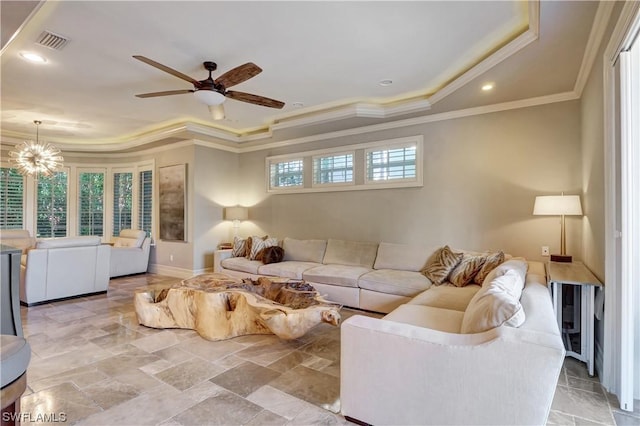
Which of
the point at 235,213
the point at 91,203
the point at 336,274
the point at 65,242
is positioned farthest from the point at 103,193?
the point at 336,274

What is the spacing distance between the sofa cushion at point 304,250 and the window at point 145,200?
3511 millimetres

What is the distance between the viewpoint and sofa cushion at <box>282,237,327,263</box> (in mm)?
5117

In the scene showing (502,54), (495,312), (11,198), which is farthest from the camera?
(11,198)

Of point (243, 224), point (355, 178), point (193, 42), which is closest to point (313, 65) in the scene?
point (193, 42)

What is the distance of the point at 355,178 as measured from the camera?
5164mm

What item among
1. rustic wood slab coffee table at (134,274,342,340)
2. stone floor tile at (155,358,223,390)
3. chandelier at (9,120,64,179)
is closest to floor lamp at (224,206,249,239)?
rustic wood slab coffee table at (134,274,342,340)

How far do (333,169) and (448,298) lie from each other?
312cm

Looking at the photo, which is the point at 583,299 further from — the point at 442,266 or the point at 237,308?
the point at 237,308

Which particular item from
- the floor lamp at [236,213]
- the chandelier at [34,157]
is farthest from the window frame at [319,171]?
the chandelier at [34,157]

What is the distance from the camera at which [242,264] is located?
5.07 metres

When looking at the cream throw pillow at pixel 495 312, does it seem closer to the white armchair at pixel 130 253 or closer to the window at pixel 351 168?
the window at pixel 351 168

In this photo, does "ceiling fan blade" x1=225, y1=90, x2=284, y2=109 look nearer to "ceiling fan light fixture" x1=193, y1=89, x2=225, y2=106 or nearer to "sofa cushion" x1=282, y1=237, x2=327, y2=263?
"ceiling fan light fixture" x1=193, y1=89, x2=225, y2=106

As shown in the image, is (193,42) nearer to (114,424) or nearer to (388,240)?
(114,424)

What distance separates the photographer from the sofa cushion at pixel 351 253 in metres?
4.61
